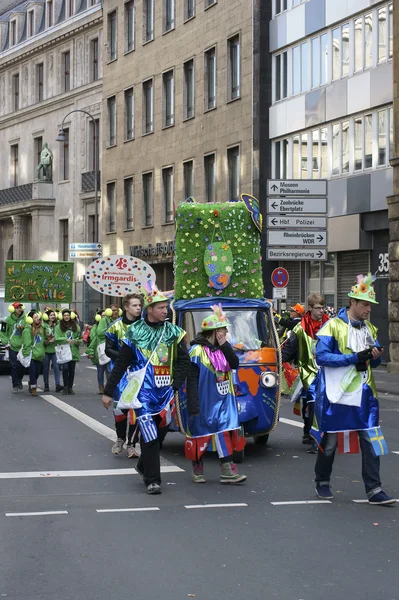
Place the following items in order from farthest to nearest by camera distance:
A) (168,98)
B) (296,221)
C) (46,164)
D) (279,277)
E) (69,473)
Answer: (46,164) < (168,98) < (279,277) < (296,221) < (69,473)

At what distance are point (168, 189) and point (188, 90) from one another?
4.07 meters

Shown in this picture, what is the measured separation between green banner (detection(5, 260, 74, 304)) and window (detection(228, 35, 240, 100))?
325 inches

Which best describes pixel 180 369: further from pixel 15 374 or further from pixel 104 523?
pixel 15 374

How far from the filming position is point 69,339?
2412 cm

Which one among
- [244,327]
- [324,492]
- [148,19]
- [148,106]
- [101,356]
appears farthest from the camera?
[148,106]

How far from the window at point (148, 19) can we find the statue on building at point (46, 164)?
542 inches

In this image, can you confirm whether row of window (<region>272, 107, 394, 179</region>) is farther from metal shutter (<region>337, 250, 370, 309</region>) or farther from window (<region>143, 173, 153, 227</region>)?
window (<region>143, 173, 153, 227</region>)

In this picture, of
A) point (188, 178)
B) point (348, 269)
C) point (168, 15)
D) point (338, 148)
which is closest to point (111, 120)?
point (168, 15)

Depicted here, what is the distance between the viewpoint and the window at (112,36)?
53.1 metres

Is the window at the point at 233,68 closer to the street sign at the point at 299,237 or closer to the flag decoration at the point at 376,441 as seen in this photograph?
the street sign at the point at 299,237

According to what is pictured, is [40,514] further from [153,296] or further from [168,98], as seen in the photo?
[168,98]

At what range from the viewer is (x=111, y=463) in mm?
12578

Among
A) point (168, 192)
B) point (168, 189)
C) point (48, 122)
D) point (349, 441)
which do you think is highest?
point (48, 122)

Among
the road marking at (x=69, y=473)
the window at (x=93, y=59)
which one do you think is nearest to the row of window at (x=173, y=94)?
the window at (x=93, y=59)
